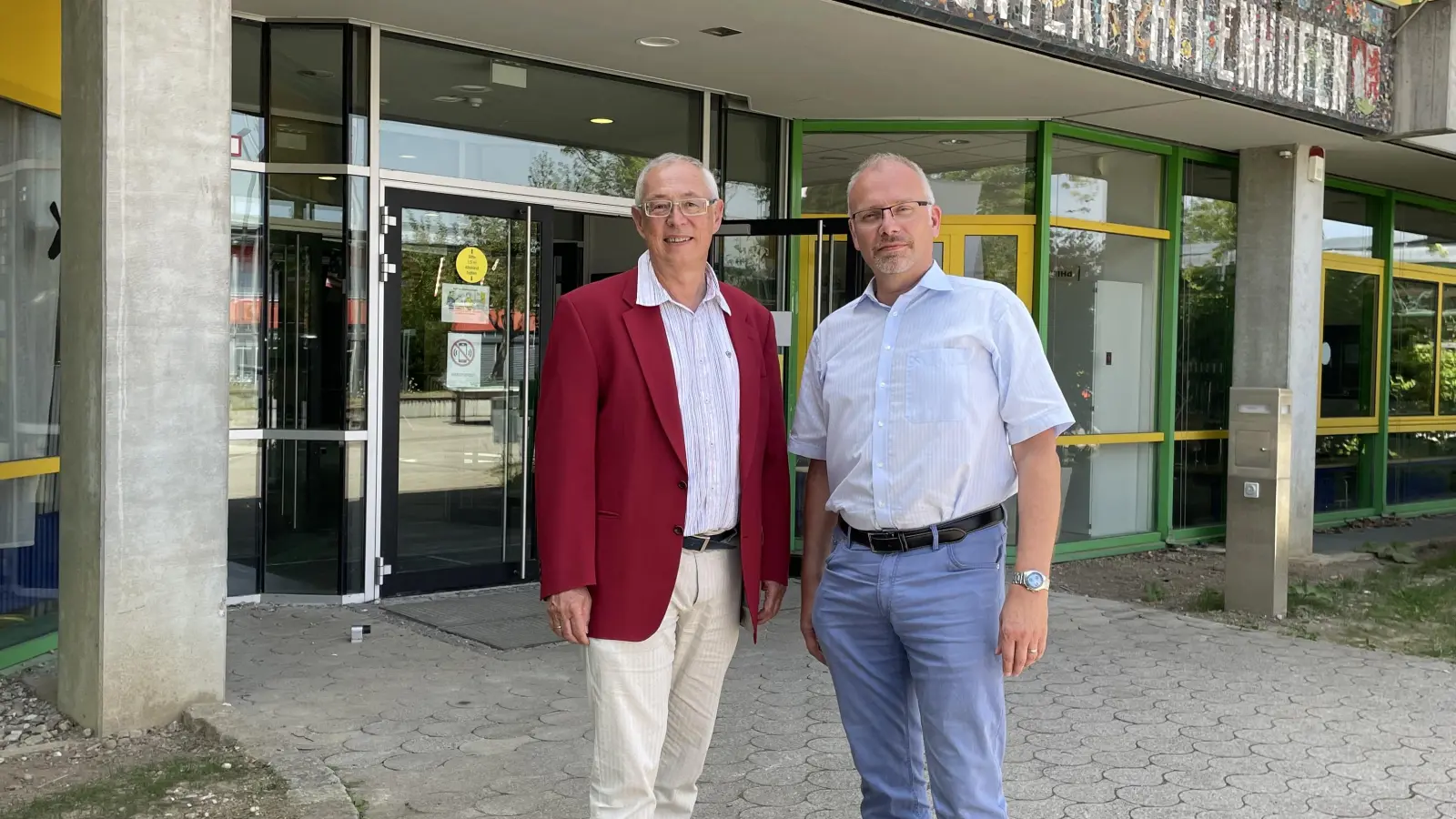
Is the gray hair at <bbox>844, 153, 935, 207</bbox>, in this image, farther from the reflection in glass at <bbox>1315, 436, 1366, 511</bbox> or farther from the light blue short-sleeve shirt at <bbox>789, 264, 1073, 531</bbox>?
the reflection in glass at <bbox>1315, 436, 1366, 511</bbox>

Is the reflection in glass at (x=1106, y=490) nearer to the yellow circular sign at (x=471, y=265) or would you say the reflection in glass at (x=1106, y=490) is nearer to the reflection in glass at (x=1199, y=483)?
the reflection in glass at (x=1199, y=483)

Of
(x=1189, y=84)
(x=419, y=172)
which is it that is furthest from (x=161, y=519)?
(x=1189, y=84)

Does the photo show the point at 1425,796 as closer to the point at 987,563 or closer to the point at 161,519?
the point at 987,563

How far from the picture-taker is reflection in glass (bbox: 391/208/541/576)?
7000 mm

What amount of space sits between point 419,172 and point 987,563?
510 centimetres

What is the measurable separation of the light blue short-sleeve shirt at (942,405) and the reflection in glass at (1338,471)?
400 inches

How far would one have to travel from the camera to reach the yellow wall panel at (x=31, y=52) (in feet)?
17.6

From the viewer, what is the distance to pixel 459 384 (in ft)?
23.7

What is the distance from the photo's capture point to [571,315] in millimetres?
2738

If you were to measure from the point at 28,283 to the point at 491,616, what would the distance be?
106 inches

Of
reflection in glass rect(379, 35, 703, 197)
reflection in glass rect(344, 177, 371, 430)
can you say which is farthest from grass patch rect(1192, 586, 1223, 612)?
reflection in glass rect(344, 177, 371, 430)

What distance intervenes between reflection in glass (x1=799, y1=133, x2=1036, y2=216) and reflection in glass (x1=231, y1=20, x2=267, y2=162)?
3811 mm

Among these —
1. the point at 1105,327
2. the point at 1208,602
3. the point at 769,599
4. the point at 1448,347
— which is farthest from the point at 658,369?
the point at 1448,347

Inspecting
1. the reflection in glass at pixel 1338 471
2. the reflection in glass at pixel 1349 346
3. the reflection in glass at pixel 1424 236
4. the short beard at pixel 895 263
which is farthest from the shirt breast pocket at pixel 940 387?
the reflection in glass at pixel 1424 236
